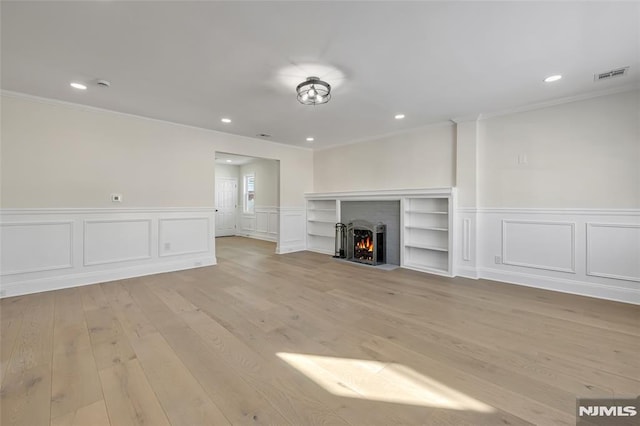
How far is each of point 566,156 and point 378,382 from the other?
3788 millimetres

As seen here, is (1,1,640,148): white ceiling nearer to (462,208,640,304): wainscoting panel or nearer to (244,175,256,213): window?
(462,208,640,304): wainscoting panel

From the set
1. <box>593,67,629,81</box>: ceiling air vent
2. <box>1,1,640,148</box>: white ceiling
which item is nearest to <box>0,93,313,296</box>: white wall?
<box>1,1,640,148</box>: white ceiling

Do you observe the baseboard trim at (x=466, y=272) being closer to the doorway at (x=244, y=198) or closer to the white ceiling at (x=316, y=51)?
the white ceiling at (x=316, y=51)

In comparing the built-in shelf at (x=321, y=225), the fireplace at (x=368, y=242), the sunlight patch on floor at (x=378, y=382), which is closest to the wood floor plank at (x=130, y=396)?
the sunlight patch on floor at (x=378, y=382)

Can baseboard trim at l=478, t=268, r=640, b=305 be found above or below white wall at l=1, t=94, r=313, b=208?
below

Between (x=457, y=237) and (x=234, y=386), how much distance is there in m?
3.85

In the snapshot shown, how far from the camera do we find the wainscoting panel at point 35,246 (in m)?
3.31

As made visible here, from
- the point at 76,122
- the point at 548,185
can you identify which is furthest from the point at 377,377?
the point at 76,122

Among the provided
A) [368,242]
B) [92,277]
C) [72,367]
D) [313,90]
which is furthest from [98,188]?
[368,242]

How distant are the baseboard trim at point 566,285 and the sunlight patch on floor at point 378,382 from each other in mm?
2981

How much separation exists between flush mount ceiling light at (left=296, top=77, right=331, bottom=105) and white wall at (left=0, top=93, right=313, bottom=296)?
2.79 m

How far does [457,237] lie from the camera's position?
171 inches

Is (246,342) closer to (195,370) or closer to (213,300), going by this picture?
(195,370)

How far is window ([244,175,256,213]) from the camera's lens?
9523 mm
